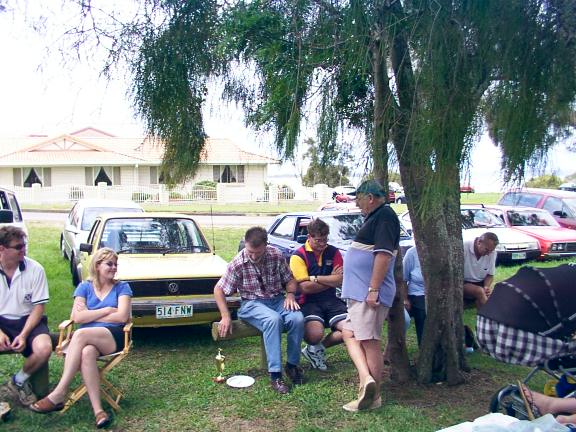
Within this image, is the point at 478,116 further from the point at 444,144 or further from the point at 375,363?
the point at 375,363

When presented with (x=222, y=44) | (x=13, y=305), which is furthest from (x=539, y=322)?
(x=13, y=305)

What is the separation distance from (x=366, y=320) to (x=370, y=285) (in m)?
0.30

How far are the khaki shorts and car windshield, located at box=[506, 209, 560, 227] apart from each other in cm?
1053

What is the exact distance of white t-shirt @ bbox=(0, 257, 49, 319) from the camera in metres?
5.37

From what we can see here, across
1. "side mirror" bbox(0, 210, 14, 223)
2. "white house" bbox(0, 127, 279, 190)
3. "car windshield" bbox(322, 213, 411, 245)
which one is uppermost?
"white house" bbox(0, 127, 279, 190)

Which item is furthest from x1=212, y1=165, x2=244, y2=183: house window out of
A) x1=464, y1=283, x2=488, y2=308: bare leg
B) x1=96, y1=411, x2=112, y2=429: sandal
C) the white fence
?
the white fence

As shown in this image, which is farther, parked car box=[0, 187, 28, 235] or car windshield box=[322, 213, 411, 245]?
parked car box=[0, 187, 28, 235]

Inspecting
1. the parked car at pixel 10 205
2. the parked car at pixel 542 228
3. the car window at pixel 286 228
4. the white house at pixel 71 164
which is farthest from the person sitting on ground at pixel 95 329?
the white house at pixel 71 164

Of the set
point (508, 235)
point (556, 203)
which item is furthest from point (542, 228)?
Result: point (556, 203)

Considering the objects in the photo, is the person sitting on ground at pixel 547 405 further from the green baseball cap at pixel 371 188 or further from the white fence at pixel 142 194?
the white fence at pixel 142 194

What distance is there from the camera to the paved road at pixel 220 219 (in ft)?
77.3

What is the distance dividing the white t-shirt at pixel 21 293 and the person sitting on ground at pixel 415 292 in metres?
3.65

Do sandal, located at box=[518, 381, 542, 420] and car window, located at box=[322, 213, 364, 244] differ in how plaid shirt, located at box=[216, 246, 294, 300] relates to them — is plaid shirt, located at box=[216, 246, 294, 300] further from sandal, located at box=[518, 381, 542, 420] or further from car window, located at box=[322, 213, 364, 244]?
car window, located at box=[322, 213, 364, 244]

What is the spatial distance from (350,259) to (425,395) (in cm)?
136
